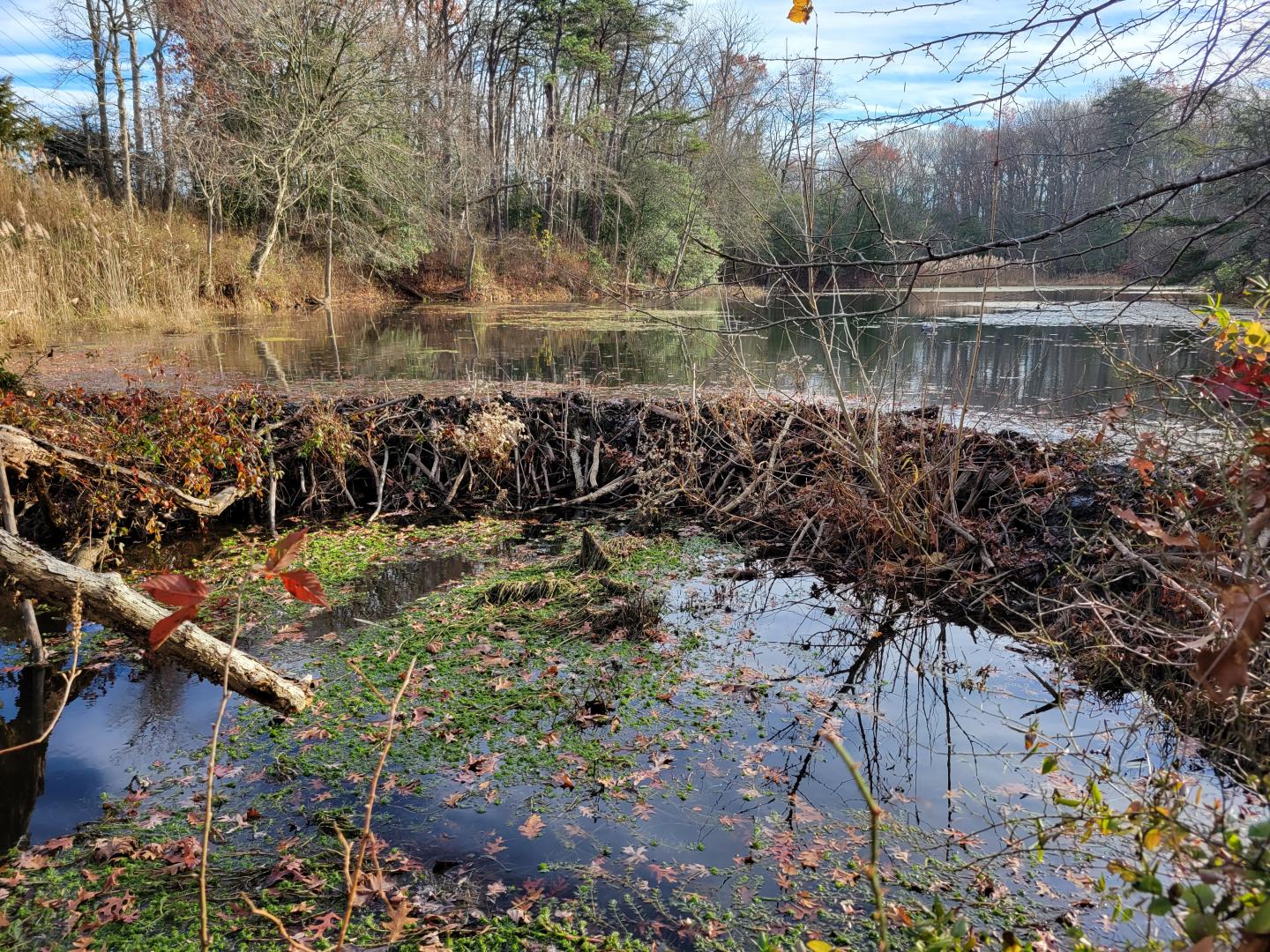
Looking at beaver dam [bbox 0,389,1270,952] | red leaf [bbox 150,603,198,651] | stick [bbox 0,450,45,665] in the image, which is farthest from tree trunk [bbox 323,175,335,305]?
red leaf [bbox 150,603,198,651]

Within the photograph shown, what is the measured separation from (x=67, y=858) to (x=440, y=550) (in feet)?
11.8

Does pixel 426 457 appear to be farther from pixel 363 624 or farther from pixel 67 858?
pixel 67 858

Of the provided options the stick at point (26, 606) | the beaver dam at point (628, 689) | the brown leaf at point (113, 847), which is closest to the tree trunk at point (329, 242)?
the beaver dam at point (628, 689)

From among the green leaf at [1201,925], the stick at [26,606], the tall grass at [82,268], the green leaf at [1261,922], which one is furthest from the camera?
the tall grass at [82,268]

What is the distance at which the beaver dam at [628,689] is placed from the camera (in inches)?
106

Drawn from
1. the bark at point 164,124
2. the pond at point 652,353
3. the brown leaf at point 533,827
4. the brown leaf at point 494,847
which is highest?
the bark at point 164,124

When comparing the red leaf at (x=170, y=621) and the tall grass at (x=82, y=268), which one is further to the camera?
the tall grass at (x=82, y=268)

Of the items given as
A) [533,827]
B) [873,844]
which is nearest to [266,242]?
[533,827]

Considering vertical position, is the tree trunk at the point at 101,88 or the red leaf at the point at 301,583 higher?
the tree trunk at the point at 101,88

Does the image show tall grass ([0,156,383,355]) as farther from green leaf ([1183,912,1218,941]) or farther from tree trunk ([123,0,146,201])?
green leaf ([1183,912,1218,941])

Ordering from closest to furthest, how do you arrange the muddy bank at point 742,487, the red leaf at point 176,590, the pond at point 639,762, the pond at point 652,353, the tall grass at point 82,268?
the red leaf at point 176,590 < the pond at point 639,762 < the muddy bank at point 742,487 < the pond at point 652,353 < the tall grass at point 82,268

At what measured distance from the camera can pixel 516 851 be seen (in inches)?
122

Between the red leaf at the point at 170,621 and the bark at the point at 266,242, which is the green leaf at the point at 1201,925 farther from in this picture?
the bark at the point at 266,242

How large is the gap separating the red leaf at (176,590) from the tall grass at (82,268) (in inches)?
428
